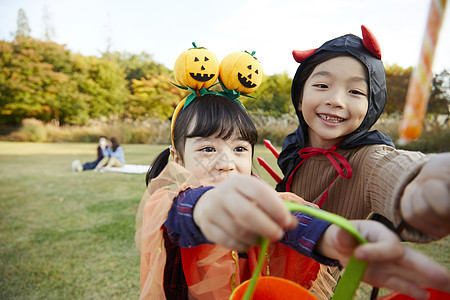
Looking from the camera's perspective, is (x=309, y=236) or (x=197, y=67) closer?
(x=309, y=236)

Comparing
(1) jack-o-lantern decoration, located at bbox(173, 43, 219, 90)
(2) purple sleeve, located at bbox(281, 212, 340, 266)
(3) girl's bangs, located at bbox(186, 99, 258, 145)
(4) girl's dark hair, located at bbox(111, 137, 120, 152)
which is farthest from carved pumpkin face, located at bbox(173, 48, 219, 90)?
(4) girl's dark hair, located at bbox(111, 137, 120, 152)

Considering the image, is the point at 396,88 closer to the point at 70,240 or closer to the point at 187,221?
the point at 187,221

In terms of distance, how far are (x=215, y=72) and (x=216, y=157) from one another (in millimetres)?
450

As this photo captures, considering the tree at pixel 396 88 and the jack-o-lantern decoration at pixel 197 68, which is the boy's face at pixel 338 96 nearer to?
the jack-o-lantern decoration at pixel 197 68

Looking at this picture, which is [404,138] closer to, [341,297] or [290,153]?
[341,297]

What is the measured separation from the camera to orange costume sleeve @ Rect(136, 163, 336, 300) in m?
0.86

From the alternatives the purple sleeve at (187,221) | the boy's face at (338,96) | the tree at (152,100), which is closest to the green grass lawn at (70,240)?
the boy's face at (338,96)

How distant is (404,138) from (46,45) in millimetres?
22252

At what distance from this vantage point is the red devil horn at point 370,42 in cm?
114

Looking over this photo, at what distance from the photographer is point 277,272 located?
959 mm

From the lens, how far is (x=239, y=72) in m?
1.28

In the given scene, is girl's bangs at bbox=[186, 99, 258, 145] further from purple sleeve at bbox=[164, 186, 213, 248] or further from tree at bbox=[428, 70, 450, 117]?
tree at bbox=[428, 70, 450, 117]

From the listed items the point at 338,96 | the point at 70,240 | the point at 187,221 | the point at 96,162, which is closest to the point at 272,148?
the point at 338,96

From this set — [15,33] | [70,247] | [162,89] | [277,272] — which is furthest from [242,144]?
[15,33]
